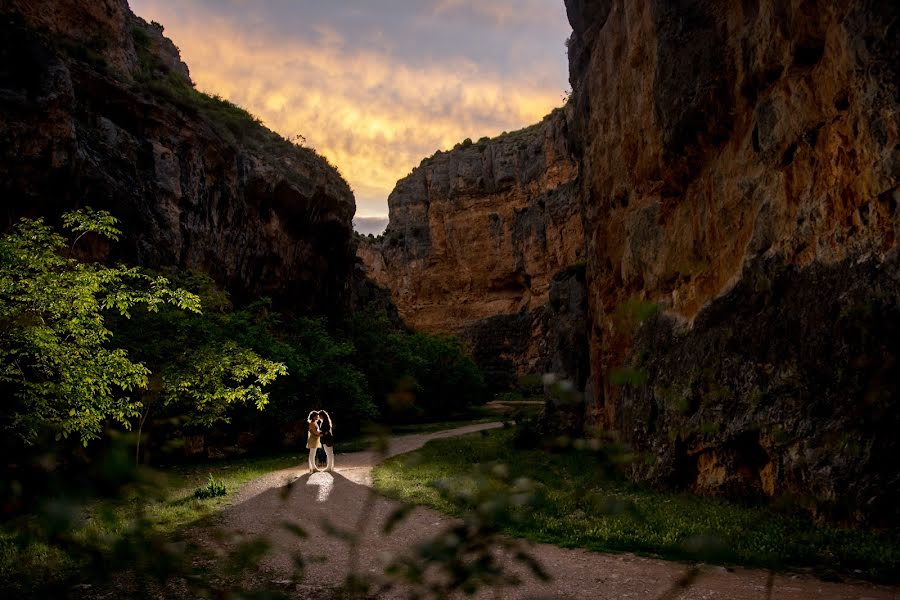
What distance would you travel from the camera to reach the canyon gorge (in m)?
8.21

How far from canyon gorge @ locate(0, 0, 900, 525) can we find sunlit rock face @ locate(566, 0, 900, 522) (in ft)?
0.14

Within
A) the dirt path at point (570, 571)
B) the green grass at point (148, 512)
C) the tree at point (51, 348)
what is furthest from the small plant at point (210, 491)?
the tree at point (51, 348)

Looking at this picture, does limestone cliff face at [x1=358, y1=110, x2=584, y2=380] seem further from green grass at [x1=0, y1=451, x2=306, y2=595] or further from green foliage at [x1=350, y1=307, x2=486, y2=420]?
green grass at [x1=0, y1=451, x2=306, y2=595]

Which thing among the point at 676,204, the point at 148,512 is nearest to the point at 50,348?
Result: the point at 148,512

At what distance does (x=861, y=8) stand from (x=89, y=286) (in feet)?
42.0

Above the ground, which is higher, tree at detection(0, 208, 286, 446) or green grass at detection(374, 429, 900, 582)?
tree at detection(0, 208, 286, 446)

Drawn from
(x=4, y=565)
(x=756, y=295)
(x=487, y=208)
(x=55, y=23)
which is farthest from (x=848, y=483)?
(x=487, y=208)

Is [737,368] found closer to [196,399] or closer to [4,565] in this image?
[4,565]

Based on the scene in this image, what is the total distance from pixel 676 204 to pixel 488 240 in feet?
181

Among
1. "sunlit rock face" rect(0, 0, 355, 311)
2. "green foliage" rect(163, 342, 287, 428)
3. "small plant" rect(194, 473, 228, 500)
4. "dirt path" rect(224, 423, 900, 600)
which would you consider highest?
"sunlit rock face" rect(0, 0, 355, 311)

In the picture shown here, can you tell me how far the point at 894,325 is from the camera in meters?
7.18

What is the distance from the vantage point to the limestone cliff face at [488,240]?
63500mm

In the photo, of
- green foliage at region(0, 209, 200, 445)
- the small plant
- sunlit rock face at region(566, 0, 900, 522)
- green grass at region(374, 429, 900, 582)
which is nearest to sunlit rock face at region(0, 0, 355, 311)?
green foliage at region(0, 209, 200, 445)

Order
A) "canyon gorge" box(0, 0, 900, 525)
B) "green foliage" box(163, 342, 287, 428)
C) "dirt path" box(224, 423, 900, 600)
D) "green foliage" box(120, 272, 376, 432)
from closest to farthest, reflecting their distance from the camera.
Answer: "dirt path" box(224, 423, 900, 600), "canyon gorge" box(0, 0, 900, 525), "green foliage" box(163, 342, 287, 428), "green foliage" box(120, 272, 376, 432)
